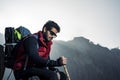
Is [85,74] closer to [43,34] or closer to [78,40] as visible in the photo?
[78,40]

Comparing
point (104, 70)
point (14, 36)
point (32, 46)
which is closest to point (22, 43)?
point (32, 46)

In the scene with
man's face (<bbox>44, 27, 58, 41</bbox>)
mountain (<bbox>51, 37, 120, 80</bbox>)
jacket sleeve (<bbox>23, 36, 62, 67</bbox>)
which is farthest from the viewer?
mountain (<bbox>51, 37, 120, 80</bbox>)

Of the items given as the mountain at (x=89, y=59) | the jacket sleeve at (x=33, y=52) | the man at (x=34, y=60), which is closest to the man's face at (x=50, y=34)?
the man at (x=34, y=60)

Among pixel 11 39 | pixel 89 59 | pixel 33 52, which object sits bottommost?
pixel 89 59

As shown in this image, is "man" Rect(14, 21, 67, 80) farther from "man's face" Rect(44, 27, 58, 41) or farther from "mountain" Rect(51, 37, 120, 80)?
"mountain" Rect(51, 37, 120, 80)

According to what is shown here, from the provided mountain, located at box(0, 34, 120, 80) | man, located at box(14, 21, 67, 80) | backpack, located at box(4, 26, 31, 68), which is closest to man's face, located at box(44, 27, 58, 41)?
man, located at box(14, 21, 67, 80)

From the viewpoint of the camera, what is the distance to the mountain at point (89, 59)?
111562 mm

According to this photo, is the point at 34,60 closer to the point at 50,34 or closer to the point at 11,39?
the point at 50,34

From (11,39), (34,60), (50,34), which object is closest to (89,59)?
(11,39)

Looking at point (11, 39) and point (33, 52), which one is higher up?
point (11, 39)

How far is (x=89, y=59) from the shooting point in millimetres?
119875

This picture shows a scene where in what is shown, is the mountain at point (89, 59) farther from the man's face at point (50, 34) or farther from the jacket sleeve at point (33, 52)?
the jacket sleeve at point (33, 52)

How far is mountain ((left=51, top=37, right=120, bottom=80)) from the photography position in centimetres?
11156

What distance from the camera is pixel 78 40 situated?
12081 centimetres
